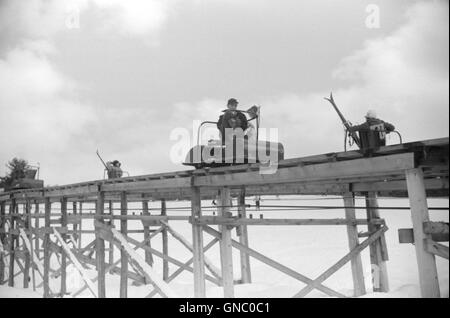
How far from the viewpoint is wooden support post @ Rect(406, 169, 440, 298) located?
4.06 m

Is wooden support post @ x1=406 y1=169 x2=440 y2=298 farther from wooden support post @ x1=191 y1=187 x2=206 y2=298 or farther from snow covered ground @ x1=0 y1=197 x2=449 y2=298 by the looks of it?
wooden support post @ x1=191 y1=187 x2=206 y2=298

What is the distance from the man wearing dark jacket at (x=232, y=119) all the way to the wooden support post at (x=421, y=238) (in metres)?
3.64

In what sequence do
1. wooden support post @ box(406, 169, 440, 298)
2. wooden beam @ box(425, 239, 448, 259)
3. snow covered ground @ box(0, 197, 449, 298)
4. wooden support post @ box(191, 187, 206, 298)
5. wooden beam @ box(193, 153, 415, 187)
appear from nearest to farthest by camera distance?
wooden beam @ box(425, 239, 448, 259), wooden support post @ box(406, 169, 440, 298), wooden beam @ box(193, 153, 415, 187), wooden support post @ box(191, 187, 206, 298), snow covered ground @ box(0, 197, 449, 298)

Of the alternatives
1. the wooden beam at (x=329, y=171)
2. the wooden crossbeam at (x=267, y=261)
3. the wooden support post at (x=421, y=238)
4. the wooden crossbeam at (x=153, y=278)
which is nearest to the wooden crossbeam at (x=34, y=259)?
the wooden crossbeam at (x=153, y=278)

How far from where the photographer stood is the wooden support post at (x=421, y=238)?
4.06 m

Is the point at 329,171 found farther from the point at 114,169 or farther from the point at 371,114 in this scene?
the point at 114,169

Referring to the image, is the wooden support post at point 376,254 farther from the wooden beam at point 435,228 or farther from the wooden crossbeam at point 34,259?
the wooden crossbeam at point 34,259

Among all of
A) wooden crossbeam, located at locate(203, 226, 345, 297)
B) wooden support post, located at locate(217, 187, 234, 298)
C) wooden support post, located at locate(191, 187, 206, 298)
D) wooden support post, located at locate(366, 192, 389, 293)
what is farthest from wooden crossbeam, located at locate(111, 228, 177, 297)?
wooden support post, located at locate(366, 192, 389, 293)

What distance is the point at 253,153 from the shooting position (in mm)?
6742

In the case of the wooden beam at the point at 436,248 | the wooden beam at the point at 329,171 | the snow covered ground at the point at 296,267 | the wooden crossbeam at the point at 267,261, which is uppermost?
the wooden beam at the point at 329,171

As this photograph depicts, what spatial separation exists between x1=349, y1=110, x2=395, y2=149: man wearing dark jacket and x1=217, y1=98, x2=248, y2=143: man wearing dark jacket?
2259mm

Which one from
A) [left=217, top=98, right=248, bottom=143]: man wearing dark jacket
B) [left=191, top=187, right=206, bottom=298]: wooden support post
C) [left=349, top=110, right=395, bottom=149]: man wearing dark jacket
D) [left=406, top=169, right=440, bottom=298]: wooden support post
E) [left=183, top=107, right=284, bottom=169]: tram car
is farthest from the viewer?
[left=217, top=98, right=248, bottom=143]: man wearing dark jacket
